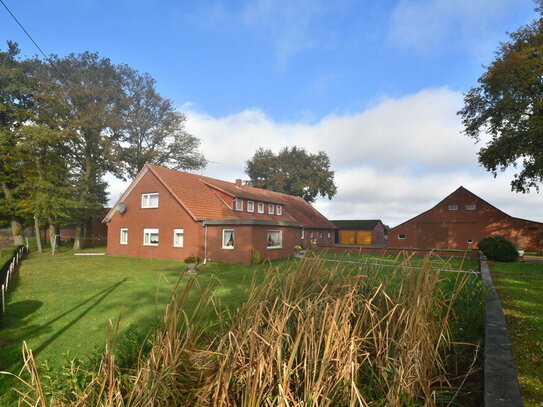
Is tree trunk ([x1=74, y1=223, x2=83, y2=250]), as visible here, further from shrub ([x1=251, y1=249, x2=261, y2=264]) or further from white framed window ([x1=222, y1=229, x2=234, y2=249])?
shrub ([x1=251, y1=249, x2=261, y2=264])

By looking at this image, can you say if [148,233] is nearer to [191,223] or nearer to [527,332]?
[191,223]

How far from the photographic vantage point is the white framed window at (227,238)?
20531 millimetres

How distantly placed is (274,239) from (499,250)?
531 inches

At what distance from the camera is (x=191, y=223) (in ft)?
70.5

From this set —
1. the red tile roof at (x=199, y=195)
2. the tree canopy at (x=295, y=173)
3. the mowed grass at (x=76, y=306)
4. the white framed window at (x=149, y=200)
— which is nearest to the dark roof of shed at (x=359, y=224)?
the tree canopy at (x=295, y=173)

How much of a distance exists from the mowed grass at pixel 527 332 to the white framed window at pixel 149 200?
841 inches

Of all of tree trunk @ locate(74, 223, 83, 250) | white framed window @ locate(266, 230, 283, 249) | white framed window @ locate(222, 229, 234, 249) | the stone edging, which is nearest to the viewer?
the stone edging

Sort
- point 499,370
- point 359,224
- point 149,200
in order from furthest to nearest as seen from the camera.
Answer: point 359,224 < point 149,200 < point 499,370

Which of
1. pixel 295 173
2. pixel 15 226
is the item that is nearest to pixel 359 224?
pixel 295 173

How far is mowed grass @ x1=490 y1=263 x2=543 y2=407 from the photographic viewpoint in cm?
311

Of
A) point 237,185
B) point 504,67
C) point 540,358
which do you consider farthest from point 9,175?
point 504,67

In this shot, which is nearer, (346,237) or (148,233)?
(148,233)

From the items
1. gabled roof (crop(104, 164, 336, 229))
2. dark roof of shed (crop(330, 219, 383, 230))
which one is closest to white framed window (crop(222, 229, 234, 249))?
gabled roof (crop(104, 164, 336, 229))

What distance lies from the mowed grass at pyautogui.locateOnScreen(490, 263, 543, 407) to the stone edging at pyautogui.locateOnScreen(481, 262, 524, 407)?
20 cm
